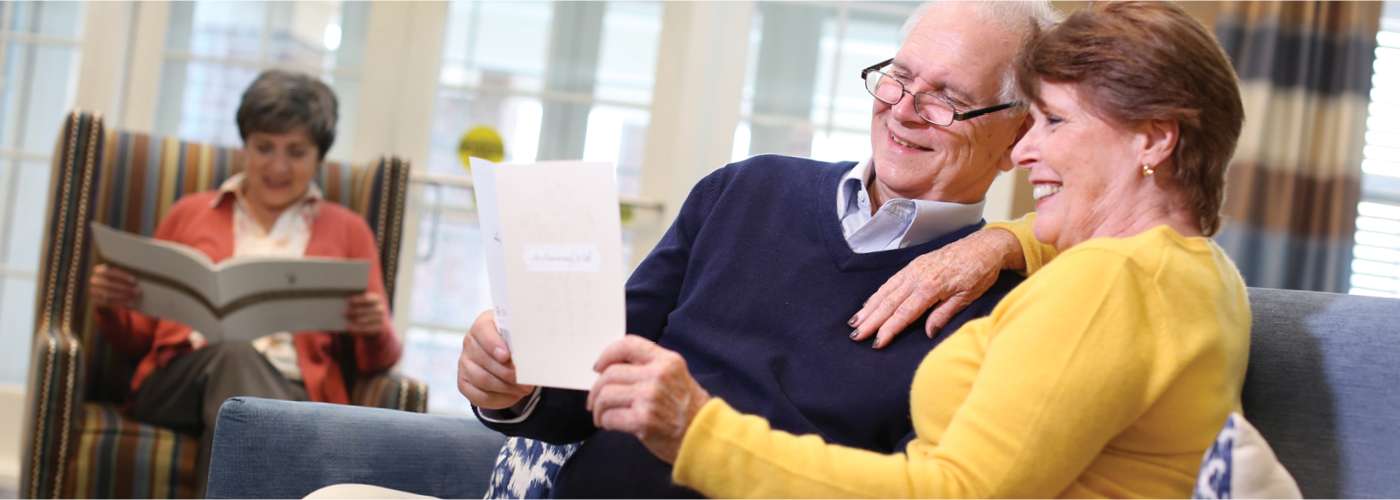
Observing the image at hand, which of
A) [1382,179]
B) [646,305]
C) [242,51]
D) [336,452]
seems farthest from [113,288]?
[1382,179]

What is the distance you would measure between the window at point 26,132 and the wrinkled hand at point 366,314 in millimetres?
1863

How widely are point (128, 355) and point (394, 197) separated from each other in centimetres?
70

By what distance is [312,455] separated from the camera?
50.1 inches

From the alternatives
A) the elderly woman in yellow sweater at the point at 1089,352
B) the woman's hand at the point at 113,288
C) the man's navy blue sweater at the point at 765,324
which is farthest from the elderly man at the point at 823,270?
the woman's hand at the point at 113,288

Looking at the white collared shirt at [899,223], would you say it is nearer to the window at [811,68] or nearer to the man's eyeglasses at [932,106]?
the man's eyeglasses at [932,106]

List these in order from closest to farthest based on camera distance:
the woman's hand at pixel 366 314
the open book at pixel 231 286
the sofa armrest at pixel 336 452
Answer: the sofa armrest at pixel 336 452, the open book at pixel 231 286, the woman's hand at pixel 366 314

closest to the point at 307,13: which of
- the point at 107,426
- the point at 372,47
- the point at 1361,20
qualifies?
the point at 372,47

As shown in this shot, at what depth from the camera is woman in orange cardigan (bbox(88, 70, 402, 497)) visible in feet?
6.48

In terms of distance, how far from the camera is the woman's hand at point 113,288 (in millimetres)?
2006

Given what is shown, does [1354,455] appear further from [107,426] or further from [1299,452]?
[107,426]

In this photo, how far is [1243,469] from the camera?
74cm

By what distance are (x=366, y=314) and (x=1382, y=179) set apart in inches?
122

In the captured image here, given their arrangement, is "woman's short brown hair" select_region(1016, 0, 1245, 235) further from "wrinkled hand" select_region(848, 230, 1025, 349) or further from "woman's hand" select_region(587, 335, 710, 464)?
"woman's hand" select_region(587, 335, 710, 464)

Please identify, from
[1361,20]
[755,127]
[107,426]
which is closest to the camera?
[107,426]
